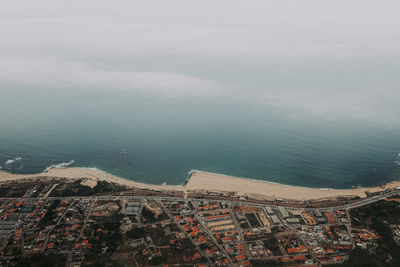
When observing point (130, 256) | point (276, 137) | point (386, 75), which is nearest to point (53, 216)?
point (130, 256)

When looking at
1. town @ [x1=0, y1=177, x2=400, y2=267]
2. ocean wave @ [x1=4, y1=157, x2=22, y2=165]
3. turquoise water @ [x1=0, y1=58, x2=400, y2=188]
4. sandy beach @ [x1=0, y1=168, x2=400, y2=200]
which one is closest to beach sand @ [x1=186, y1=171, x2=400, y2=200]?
sandy beach @ [x1=0, y1=168, x2=400, y2=200]

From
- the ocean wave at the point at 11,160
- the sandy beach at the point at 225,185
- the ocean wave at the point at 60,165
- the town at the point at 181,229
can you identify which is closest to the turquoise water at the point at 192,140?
the ocean wave at the point at 11,160

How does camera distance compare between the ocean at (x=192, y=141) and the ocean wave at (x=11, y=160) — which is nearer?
the ocean at (x=192, y=141)

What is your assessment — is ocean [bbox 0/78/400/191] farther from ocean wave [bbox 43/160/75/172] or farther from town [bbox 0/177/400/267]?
town [bbox 0/177/400/267]

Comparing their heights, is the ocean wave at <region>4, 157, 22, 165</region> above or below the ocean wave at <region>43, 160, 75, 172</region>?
above

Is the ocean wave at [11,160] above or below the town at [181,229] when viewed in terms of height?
above

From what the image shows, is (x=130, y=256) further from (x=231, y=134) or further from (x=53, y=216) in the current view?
(x=231, y=134)

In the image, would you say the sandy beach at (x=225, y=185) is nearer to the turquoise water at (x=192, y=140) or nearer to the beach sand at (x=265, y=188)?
the beach sand at (x=265, y=188)
